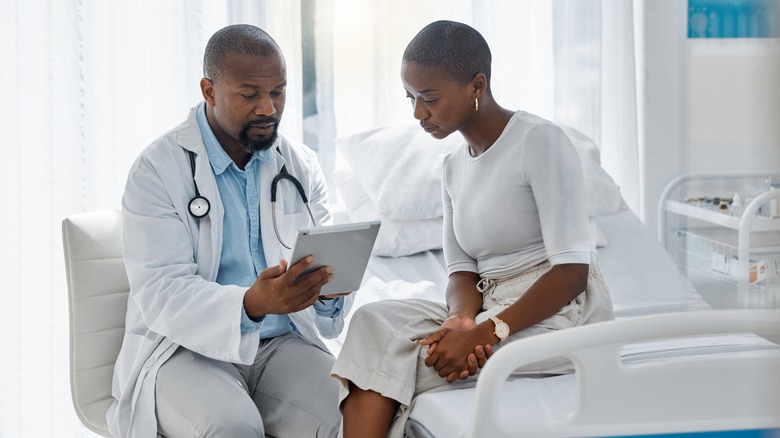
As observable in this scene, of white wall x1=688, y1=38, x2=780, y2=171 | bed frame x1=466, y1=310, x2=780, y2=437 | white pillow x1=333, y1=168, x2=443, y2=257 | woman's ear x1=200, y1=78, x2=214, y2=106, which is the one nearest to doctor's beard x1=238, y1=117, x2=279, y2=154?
woman's ear x1=200, y1=78, x2=214, y2=106

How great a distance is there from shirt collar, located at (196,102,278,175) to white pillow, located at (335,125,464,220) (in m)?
0.71

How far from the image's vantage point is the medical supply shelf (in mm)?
381

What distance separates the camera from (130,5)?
234 cm

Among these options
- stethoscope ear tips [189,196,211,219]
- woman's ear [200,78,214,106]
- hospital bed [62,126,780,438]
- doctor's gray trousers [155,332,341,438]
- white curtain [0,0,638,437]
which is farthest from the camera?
white curtain [0,0,638,437]

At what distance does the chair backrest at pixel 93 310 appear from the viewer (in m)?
1.67

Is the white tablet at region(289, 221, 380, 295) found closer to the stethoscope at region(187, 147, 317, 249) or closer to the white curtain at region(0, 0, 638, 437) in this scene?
→ the stethoscope at region(187, 147, 317, 249)

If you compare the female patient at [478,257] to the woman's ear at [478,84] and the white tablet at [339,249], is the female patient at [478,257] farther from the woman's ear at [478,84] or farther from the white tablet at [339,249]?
the white tablet at [339,249]

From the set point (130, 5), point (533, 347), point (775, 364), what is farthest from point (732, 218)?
point (130, 5)

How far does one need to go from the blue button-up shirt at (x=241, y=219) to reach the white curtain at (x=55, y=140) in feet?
2.65

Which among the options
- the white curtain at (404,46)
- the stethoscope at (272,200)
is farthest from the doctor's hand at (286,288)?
the white curtain at (404,46)

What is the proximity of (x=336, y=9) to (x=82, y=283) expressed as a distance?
1.39 metres

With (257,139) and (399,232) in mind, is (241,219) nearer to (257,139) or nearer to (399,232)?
(257,139)

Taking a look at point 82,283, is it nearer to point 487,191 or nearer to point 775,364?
point 487,191

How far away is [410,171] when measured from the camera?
2.35m
